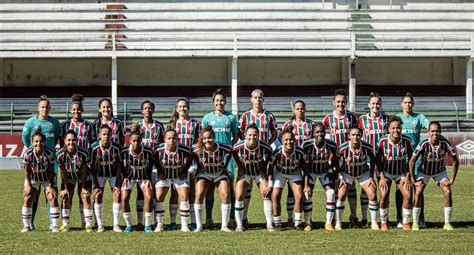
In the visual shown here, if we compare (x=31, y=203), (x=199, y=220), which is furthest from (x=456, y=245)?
(x=31, y=203)

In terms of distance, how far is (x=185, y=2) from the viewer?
3288 centimetres

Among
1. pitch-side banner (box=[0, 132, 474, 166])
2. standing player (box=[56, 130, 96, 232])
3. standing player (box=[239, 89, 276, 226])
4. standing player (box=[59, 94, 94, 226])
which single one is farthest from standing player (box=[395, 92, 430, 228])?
pitch-side banner (box=[0, 132, 474, 166])

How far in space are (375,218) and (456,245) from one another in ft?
4.91

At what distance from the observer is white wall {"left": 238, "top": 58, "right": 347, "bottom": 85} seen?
32281 millimetres

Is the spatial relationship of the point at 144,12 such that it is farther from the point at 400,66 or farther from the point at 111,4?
the point at 400,66

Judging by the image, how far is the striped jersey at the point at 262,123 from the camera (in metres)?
11.6

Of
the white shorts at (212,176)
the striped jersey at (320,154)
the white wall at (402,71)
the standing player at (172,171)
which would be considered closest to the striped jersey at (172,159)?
the standing player at (172,171)

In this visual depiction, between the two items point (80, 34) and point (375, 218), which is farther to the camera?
point (80, 34)

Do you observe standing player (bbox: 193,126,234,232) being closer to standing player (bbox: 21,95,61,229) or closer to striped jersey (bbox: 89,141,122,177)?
striped jersey (bbox: 89,141,122,177)

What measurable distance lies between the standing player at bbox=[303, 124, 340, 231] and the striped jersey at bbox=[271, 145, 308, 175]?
0.37 feet

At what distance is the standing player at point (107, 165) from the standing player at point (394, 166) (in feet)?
10.4

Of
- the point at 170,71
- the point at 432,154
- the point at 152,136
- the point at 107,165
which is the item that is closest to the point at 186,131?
the point at 152,136

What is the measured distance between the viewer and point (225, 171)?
11.1 metres

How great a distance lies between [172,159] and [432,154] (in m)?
3.14
